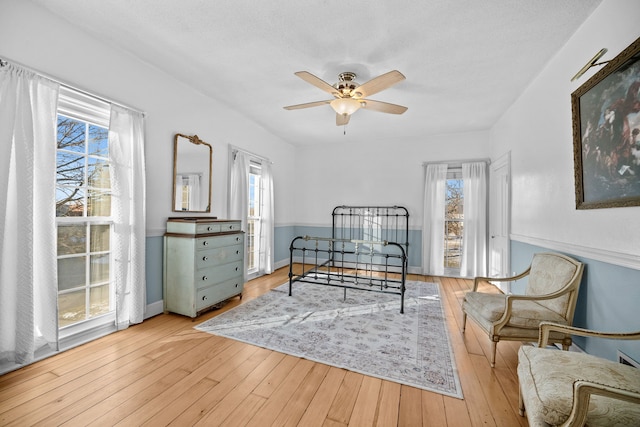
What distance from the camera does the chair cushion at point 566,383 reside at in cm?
109

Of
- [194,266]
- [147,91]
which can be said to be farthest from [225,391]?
[147,91]

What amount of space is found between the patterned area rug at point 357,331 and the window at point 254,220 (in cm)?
113

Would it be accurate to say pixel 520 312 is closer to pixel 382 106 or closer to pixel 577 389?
pixel 577 389

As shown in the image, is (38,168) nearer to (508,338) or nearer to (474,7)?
(474,7)

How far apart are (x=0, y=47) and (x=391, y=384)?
3.80 metres

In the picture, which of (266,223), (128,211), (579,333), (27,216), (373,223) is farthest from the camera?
(373,223)

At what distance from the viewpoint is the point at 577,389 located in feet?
3.50

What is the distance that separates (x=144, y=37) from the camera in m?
2.54

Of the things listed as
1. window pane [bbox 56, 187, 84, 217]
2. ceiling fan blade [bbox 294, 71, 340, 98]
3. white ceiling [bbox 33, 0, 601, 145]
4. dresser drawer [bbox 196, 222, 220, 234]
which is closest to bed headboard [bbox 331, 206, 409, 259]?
white ceiling [bbox 33, 0, 601, 145]

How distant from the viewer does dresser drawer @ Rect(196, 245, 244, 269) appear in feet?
Answer: 10.2

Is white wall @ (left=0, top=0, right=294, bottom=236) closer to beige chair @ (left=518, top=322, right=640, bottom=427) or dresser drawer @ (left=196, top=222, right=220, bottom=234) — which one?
dresser drawer @ (left=196, top=222, right=220, bottom=234)

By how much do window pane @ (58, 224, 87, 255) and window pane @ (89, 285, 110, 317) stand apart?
44 cm

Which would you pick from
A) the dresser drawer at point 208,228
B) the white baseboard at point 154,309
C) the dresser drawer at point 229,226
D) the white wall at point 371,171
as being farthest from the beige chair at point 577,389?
the white wall at point 371,171

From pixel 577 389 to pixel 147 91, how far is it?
4.13 metres
